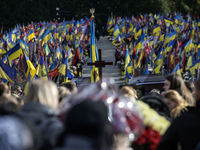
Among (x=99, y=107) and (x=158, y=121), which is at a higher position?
(x=99, y=107)

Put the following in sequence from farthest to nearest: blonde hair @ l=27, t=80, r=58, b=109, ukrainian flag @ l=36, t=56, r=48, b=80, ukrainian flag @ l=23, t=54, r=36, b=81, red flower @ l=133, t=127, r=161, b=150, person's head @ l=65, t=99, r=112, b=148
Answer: ukrainian flag @ l=36, t=56, r=48, b=80, ukrainian flag @ l=23, t=54, r=36, b=81, red flower @ l=133, t=127, r=161, b=150, blonde hair @ l=27, t=80, r=58, b=109, person's head @ l=65, t=99, r=112, b=148

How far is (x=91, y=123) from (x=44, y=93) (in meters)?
0.89

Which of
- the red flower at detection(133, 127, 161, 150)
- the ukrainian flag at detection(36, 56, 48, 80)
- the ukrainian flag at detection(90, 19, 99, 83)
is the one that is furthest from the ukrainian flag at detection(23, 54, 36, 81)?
the red flower at detection(133, 127, 161, 150)

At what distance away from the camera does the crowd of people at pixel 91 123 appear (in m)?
3.01

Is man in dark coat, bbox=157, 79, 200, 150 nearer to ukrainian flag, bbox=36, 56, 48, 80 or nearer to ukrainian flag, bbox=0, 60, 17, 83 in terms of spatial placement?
ukrainian flag, bbox=0, 60, 17, 83

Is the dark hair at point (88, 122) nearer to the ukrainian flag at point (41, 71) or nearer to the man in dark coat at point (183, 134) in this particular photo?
the man in dark coat at point (183, 134)

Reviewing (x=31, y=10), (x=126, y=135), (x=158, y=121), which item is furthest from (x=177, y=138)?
(x=31, y=10)

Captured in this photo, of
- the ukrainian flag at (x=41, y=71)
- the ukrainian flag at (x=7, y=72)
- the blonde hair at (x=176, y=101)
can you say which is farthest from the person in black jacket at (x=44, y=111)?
the ukrainian flag at (x=41, y=71)

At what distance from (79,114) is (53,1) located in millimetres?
61944

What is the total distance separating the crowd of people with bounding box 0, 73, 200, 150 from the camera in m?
3.01

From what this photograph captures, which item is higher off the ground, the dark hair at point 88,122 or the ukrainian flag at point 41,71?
the dark hair at point 88,122

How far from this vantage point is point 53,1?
6397 cm

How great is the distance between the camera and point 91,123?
2979 millimetres

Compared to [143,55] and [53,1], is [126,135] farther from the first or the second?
[53,1]
